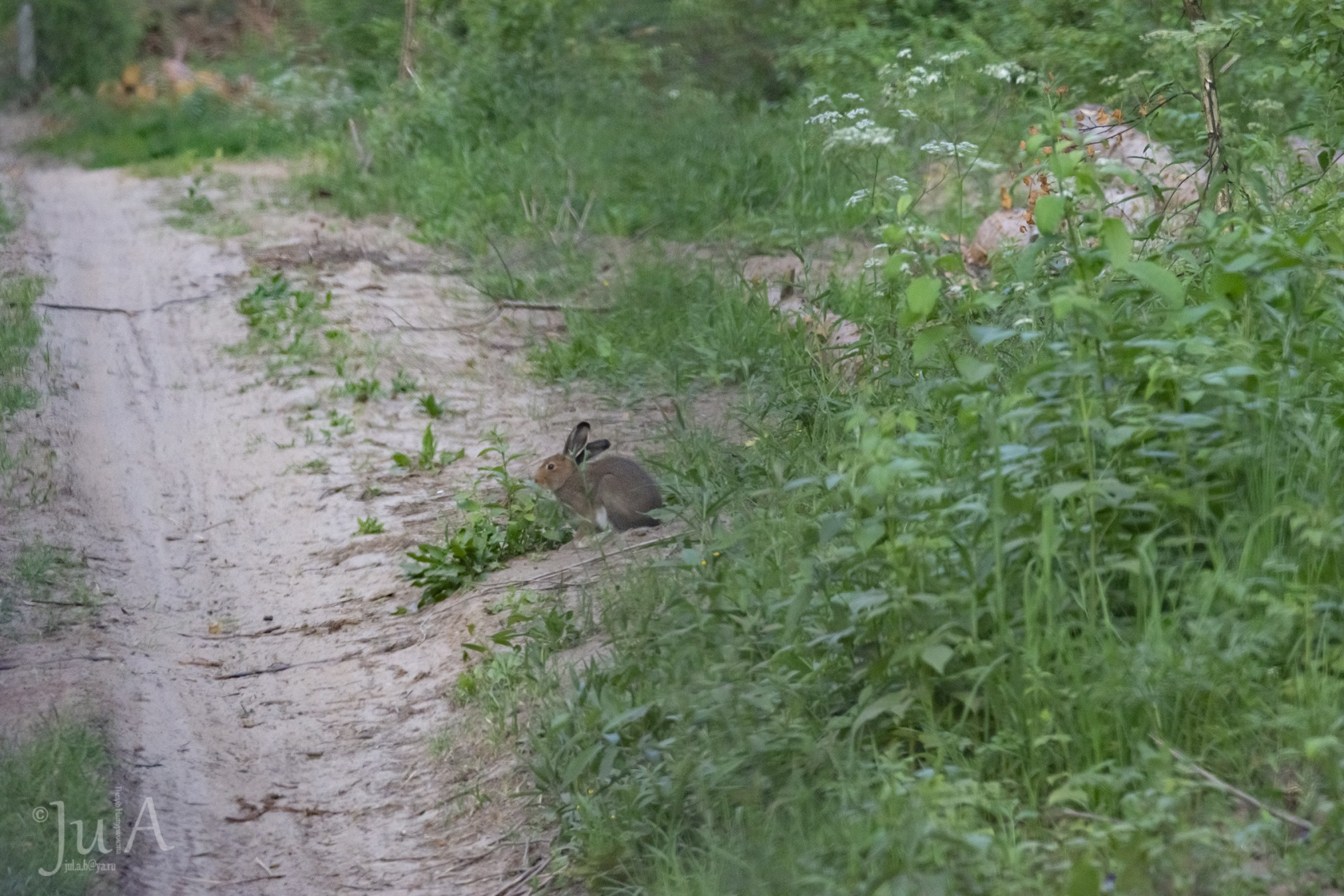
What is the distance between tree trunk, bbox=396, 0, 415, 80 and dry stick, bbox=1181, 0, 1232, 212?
867cm

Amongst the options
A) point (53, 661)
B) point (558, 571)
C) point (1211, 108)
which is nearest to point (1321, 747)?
point (558, 571)

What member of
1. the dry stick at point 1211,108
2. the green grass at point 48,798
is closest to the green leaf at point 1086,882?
the green grass at point 48,798

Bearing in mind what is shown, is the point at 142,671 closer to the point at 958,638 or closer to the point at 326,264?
the point at 958,638

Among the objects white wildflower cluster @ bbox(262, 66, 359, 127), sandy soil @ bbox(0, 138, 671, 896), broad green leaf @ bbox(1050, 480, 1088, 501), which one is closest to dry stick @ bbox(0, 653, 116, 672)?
sandy soil @ bbox(0, 138, 671, 896)

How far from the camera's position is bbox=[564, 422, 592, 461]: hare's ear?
5949 mm

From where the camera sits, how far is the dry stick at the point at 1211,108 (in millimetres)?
5230

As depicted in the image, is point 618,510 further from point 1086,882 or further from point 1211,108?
point 1086,882

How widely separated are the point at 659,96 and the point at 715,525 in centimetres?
810

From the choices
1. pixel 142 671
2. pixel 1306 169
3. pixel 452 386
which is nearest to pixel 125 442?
pixel 452 386

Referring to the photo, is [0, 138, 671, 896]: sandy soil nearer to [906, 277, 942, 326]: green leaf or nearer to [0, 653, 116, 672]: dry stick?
[0, 653, 116, 672]: dry stick

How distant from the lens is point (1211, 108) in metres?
5.50

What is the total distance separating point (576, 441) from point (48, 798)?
274 centimetres

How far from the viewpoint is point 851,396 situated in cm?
555

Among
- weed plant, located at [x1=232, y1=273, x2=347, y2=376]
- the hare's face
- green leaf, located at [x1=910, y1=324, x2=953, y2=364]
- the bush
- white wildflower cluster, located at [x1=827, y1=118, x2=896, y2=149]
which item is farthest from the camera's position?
the bush
